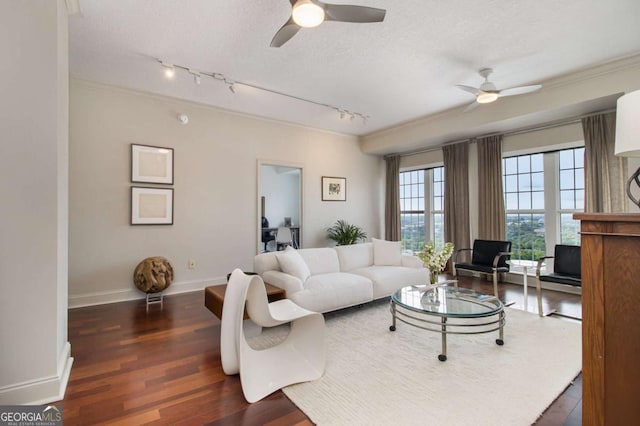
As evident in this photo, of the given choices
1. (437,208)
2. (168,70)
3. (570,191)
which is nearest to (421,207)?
(437,208)

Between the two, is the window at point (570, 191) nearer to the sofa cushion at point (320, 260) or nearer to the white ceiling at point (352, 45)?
the white ceiling at point (352, 45)

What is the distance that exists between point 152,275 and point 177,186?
1386 millimetres

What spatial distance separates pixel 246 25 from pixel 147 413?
316 cm

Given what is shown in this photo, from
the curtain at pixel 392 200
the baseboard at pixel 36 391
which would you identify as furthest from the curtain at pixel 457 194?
the baseboard at pixel 36 391

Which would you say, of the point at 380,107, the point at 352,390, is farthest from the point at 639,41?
the point at 352,390

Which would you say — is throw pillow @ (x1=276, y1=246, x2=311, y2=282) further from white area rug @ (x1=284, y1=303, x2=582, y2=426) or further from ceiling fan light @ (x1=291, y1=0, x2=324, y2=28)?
ceiling fan light @ (x1=291, y1=0, x2=324, y2=28)

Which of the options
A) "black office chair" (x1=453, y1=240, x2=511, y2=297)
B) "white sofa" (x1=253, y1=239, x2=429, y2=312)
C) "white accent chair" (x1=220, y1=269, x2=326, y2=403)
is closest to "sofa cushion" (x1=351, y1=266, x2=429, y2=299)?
"white sofa" (x1=253, y1=239, x2=429, y2=312)

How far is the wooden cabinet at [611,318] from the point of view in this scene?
1.02 metres

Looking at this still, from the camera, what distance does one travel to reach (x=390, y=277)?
3824mm

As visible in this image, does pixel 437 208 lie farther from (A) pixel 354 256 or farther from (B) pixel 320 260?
(B) pixel 320 260

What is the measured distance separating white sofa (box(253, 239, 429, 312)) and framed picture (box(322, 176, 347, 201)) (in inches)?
80.3

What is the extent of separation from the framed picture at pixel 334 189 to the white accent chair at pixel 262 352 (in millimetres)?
4089

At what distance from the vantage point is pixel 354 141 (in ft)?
22.6

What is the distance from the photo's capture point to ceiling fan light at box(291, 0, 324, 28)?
2119 millimetres
